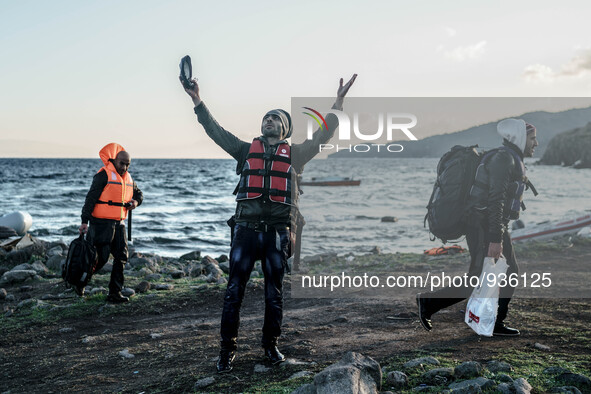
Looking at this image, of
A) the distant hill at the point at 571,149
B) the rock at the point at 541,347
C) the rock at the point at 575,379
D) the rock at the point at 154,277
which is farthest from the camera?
the distant hill at the point at 571,149

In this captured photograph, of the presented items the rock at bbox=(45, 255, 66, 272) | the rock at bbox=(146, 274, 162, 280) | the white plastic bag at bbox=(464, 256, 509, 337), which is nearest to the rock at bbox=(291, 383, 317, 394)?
the white plastic bag at bbox=(464, 256, 509, 337)

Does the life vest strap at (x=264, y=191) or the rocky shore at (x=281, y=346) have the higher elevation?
the life vest strap at (x=264, y=191)

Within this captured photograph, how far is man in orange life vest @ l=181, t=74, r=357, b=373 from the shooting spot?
481cm

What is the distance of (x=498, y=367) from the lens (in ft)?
14.8

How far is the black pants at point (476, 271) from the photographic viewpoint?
5.73 metres

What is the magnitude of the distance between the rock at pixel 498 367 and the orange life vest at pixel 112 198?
5.65 meters

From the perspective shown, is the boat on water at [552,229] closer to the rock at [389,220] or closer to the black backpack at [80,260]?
the rock at [389,220]

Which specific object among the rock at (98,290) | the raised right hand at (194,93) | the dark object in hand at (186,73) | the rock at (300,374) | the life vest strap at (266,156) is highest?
the dark object in hand at (186,73)

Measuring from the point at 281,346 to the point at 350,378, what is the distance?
1882 mm

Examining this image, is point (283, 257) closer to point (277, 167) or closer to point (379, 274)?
point (277, 167)

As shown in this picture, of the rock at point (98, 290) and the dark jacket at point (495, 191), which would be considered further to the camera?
the rock at point (98, 290)

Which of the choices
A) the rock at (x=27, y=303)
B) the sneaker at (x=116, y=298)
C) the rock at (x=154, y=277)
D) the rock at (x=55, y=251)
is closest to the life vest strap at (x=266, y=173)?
the sneaker at (x=116, y=298)

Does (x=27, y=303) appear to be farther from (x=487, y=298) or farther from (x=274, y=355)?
(x=487, y=298)

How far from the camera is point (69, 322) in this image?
23.8 ft
